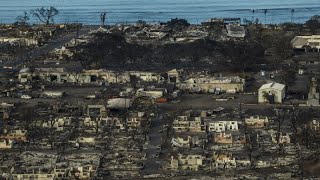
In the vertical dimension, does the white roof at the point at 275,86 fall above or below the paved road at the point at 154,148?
above

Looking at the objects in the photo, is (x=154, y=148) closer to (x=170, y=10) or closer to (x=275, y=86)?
(x=275, y=86)

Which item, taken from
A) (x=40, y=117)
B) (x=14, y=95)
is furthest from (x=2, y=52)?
(x=40, y=117)

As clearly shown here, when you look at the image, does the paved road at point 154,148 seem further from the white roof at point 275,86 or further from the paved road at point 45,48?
the paved road at point 45,48

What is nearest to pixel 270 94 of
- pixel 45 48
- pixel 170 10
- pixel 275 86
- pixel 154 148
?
pixel 275 86

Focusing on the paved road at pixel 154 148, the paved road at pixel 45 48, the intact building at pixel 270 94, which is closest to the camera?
the paved road at pixel 154 148

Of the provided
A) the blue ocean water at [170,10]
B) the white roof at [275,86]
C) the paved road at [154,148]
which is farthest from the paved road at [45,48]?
the paved road at [154,148]

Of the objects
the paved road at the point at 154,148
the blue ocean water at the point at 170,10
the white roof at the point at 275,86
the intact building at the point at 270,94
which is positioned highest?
the blue ocean water at the point at 170,10
